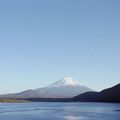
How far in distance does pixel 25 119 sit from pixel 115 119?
18125 mm

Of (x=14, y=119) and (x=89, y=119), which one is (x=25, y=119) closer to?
(x=14, y=119)

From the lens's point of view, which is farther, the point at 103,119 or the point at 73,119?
the point at 73,119

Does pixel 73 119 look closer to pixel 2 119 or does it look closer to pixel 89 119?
pixel 89 119

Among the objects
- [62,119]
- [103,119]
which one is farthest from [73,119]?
[103,119]

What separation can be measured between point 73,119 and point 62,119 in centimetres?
254

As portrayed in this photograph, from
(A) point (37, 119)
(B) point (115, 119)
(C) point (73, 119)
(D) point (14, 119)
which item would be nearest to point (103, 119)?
(B) point (115, 119)

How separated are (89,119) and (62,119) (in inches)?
236

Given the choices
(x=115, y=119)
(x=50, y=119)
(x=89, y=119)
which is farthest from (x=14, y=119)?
(x=115, y=119)

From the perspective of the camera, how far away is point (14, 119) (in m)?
77.8

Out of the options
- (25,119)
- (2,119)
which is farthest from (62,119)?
(2,119)

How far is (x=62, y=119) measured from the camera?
255ft

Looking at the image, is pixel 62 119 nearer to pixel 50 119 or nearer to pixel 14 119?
pixel 50 119

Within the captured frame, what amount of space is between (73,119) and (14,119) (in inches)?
481

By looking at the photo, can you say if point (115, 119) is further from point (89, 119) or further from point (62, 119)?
point (62, 119)
